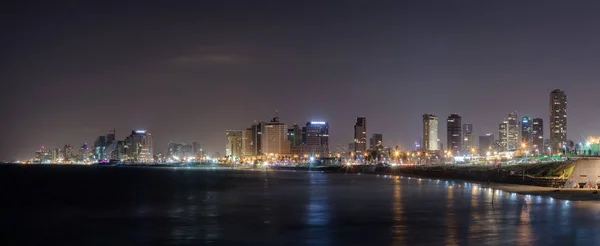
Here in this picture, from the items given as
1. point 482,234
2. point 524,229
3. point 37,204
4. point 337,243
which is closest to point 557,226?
point 524,229

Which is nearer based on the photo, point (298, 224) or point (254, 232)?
point (254, 232)

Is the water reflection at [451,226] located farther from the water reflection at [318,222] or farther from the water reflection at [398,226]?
the water reflection at [318,222]

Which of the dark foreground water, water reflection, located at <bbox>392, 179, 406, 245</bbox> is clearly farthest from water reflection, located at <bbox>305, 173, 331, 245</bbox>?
water reflection, located at <bbox>392, 179, 406, 245</bbox>

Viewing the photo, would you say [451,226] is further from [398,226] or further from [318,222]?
[318,222]

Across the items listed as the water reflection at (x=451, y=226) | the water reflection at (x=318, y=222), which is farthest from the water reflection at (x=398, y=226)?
the water reflection at (x=318, y=222)

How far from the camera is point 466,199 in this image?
5659 centimetres

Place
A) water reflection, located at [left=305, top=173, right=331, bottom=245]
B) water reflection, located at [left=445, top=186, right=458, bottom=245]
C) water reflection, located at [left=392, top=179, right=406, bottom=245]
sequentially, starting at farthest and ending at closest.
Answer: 1. water reflection, located at [left=305, top=173, right=331, bottom=245]
2. water reflection, located at [left=392, top=179, right=406, bottom=245]
3. water reflection, located at [left=445, top=186, right=458, bottom=245]

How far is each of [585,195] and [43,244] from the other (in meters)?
43.2

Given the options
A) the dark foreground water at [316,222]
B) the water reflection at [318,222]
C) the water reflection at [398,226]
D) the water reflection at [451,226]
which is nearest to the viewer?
the water reflection at [451,226]

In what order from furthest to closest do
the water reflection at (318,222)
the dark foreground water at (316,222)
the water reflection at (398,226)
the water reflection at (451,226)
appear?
the water reflection at (318,222), the dark foreground water at (316,222), the water reflection at (398,226), the water reflection at (451,226)

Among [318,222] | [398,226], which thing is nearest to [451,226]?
[398,226]

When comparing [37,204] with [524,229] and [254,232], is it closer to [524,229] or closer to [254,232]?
[254,232]

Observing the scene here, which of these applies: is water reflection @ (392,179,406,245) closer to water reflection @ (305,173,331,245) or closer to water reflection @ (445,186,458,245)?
water reflection @ (445,186,458,245)

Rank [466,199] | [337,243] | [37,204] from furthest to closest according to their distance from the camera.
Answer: [37,204] < [466,199] < [337,243]
